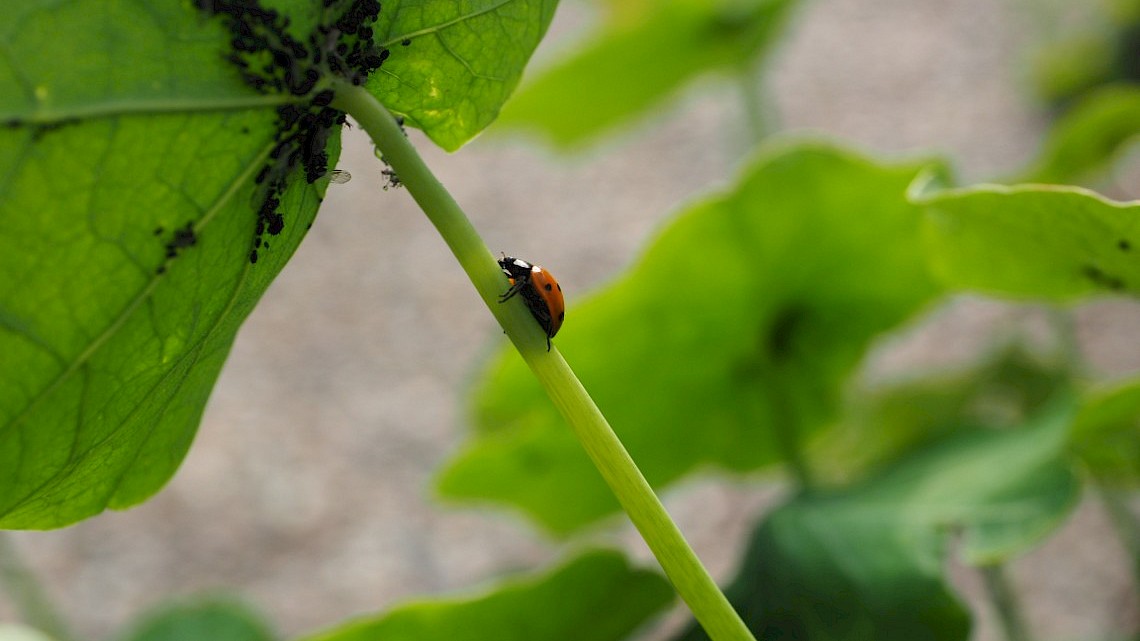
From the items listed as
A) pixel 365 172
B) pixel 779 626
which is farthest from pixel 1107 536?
pixel 365 172

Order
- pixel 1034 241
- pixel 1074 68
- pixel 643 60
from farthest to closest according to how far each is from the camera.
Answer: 1. pixel 1074 68
2. pixel 643 60
3. pixel 1034 241

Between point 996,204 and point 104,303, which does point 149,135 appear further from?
point 996,204

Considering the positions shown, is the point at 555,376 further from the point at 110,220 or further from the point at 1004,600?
the point at 1004,600

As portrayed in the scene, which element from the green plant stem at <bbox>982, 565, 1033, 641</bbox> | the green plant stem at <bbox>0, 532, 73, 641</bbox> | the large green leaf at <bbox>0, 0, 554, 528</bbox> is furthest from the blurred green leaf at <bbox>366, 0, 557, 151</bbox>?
the green plant stem at <bbox>0, 532, 73, 641</bbox>

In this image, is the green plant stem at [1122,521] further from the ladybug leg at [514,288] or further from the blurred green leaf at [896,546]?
the ladybug leg at [514,288]

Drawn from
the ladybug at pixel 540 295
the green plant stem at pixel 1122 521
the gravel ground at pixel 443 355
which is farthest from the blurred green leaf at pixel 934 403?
the ladybug at pixel 540 295

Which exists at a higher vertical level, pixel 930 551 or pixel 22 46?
pixel 22 46

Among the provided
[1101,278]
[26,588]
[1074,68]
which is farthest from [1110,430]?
[1074,68]
